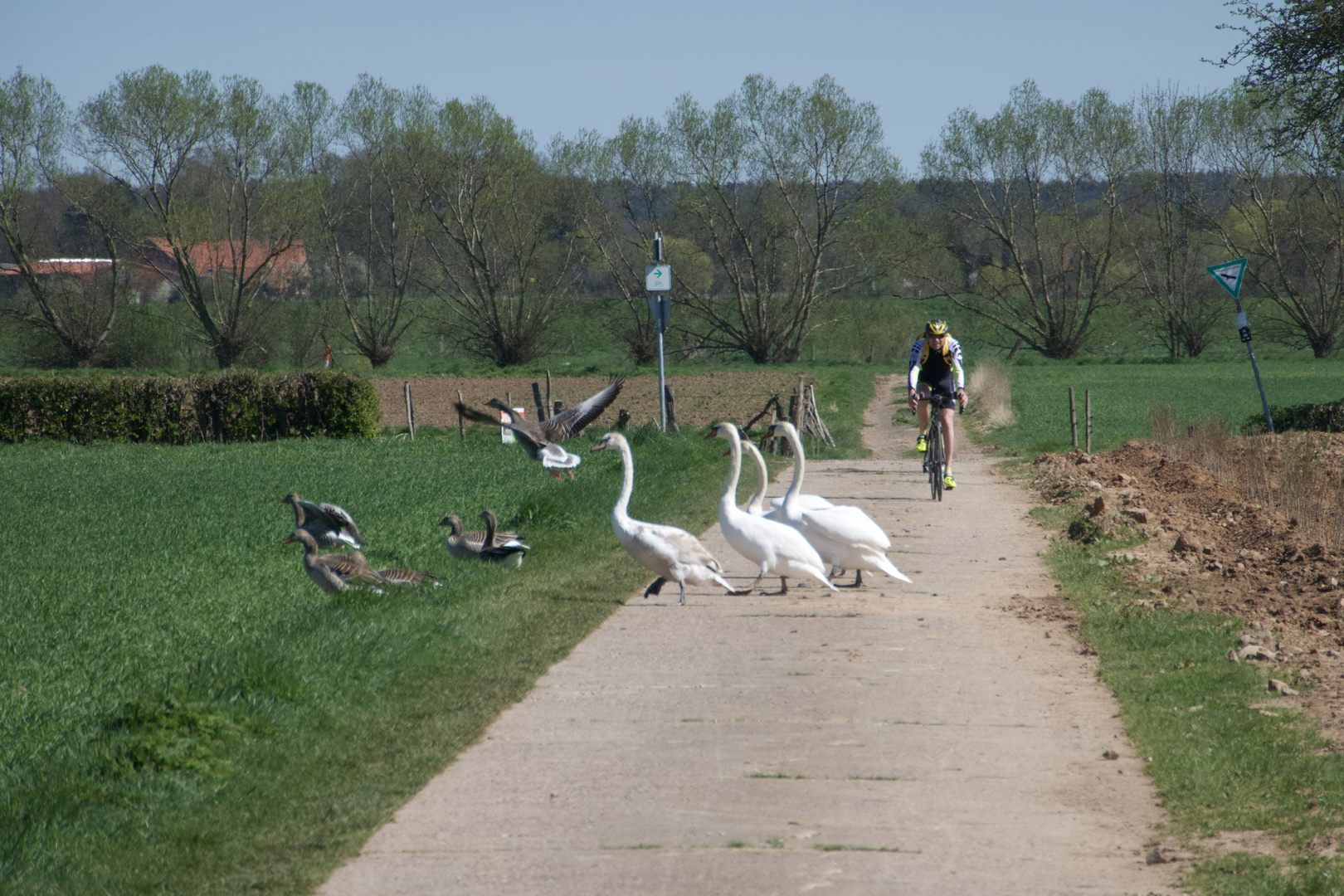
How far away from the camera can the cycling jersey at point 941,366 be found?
48.3 feet

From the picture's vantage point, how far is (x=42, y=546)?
12930 mm

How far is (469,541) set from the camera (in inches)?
410

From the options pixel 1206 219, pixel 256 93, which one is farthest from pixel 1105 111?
pixel 256 93

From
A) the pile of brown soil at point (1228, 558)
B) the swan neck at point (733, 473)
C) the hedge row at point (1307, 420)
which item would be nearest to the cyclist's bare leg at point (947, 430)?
the pile of brown soil at point (1228, 558)

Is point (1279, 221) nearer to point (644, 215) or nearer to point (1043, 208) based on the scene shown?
point (1043, 208)

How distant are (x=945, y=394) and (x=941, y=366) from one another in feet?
1.15

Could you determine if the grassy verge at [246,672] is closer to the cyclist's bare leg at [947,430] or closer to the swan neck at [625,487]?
the swan neck at [625,487]

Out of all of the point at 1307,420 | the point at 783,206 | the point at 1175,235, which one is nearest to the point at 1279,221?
the point at 1175,235

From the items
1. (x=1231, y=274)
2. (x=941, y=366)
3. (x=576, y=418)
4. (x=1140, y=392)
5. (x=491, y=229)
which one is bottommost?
(x=1140, y=392)

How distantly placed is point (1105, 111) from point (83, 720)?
6271 centimetres

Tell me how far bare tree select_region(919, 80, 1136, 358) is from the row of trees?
0.13 m

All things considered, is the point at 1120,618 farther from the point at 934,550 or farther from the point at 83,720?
the point at 83,720

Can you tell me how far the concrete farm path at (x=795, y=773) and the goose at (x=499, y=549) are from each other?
1883 millimetres

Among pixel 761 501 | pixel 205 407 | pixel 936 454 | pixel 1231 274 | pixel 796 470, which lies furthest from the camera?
pixel 205 407
